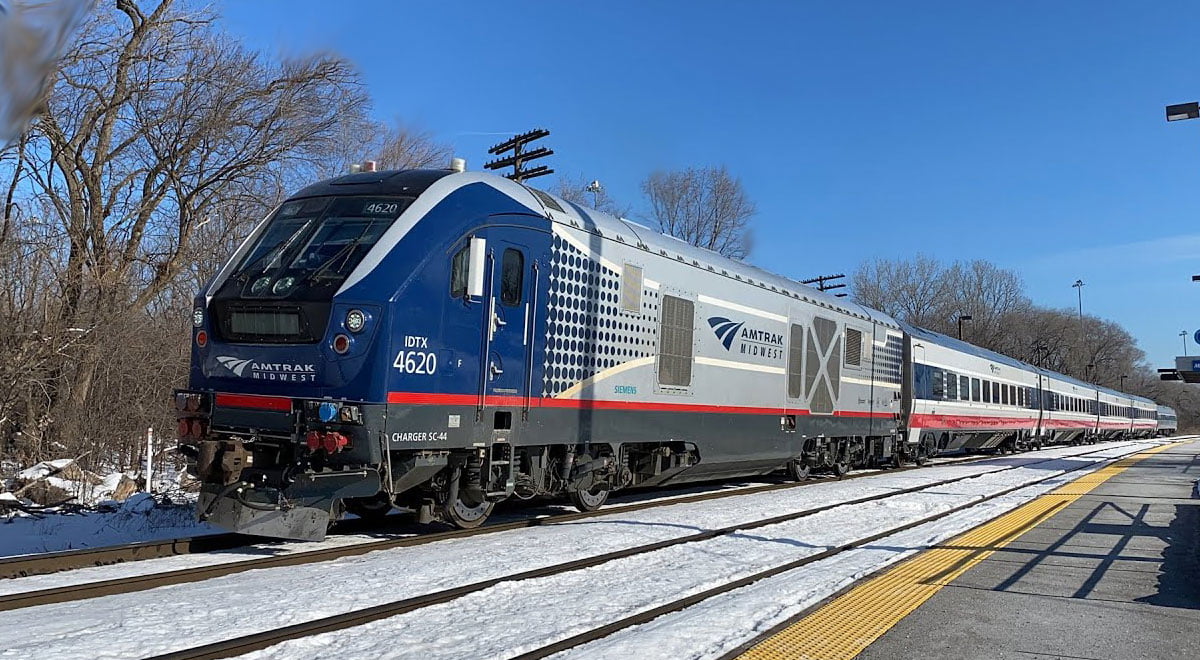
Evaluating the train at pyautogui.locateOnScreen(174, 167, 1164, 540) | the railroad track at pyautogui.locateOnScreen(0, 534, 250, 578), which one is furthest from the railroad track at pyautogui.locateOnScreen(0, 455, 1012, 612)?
the train at pyautogui.locateOnScreen(174, 167, 1164, 540)

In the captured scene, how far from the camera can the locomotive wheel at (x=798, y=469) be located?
16312mm

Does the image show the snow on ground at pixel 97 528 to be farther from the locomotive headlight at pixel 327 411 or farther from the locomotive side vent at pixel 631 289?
the locomotive side vent at pixel 631 289

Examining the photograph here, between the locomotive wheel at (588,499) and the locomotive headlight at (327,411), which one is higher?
the locomotive headlight at (327,411)

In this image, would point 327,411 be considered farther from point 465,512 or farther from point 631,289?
point 631,289

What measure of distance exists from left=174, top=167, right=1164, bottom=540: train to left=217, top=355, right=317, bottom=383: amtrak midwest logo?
0.06ft

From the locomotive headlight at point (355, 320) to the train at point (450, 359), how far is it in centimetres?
2

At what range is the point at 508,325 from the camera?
8453mm

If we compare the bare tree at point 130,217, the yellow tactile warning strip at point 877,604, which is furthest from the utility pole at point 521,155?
the yellow tactile warning strip at point 877,604

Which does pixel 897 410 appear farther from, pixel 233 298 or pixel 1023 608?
pixel 233 298

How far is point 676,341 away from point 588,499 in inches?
94.8

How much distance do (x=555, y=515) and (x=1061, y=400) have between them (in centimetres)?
3747

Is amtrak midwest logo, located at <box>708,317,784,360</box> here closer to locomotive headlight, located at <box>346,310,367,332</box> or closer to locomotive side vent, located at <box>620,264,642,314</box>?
locomotive side vent, located at <box>620,264,642,314</box>

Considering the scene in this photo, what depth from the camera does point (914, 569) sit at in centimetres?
791

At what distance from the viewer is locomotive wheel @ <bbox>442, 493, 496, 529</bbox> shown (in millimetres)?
8609
